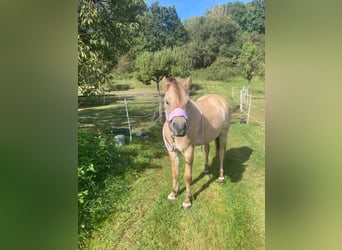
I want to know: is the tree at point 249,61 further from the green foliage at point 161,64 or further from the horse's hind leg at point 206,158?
the horse's hind leg at point 206,158

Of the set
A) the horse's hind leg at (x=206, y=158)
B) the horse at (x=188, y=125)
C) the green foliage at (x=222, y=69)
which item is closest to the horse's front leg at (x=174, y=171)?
the horse at (x=188, y=125)

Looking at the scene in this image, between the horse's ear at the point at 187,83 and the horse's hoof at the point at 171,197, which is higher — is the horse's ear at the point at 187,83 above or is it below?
above

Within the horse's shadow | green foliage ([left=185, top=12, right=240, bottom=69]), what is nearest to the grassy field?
the horse's shadow

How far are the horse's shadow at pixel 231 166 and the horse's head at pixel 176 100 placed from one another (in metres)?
0.27

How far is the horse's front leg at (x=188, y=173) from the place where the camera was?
114cm

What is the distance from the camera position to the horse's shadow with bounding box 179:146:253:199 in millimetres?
1160

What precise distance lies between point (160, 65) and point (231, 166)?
52cm

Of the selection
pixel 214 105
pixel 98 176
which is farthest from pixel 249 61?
pixel 98 176

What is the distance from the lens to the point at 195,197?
3.81 feet

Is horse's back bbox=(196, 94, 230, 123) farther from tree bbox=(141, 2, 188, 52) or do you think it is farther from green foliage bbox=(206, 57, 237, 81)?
tree bbox=(141, 2, 188, 52)

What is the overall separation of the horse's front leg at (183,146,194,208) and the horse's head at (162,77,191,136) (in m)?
0.18

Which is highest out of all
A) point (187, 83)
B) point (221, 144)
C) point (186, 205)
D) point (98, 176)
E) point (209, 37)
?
point (209, 37)

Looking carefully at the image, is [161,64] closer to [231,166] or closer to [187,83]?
[187,83]

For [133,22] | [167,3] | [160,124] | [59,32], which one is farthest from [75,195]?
[167,3]
